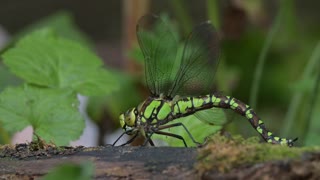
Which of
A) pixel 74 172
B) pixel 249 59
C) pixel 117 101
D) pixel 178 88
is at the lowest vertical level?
pixel 74 172

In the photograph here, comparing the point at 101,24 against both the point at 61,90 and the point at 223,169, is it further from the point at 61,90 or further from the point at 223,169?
the point at 223,169

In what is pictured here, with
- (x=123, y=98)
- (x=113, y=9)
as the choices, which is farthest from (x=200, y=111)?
(x=113, y=9)

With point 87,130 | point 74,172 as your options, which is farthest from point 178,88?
point 87,130

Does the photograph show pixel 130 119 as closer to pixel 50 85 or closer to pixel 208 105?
pixel 208 105

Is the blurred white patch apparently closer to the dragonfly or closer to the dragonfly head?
the dragonfly

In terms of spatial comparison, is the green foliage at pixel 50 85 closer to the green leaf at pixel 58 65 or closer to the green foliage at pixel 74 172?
the green leaf at pixel 58 65

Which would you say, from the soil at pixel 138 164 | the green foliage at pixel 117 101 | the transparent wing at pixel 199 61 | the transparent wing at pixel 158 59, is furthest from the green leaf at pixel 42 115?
the green foliage at pixel 117 101
